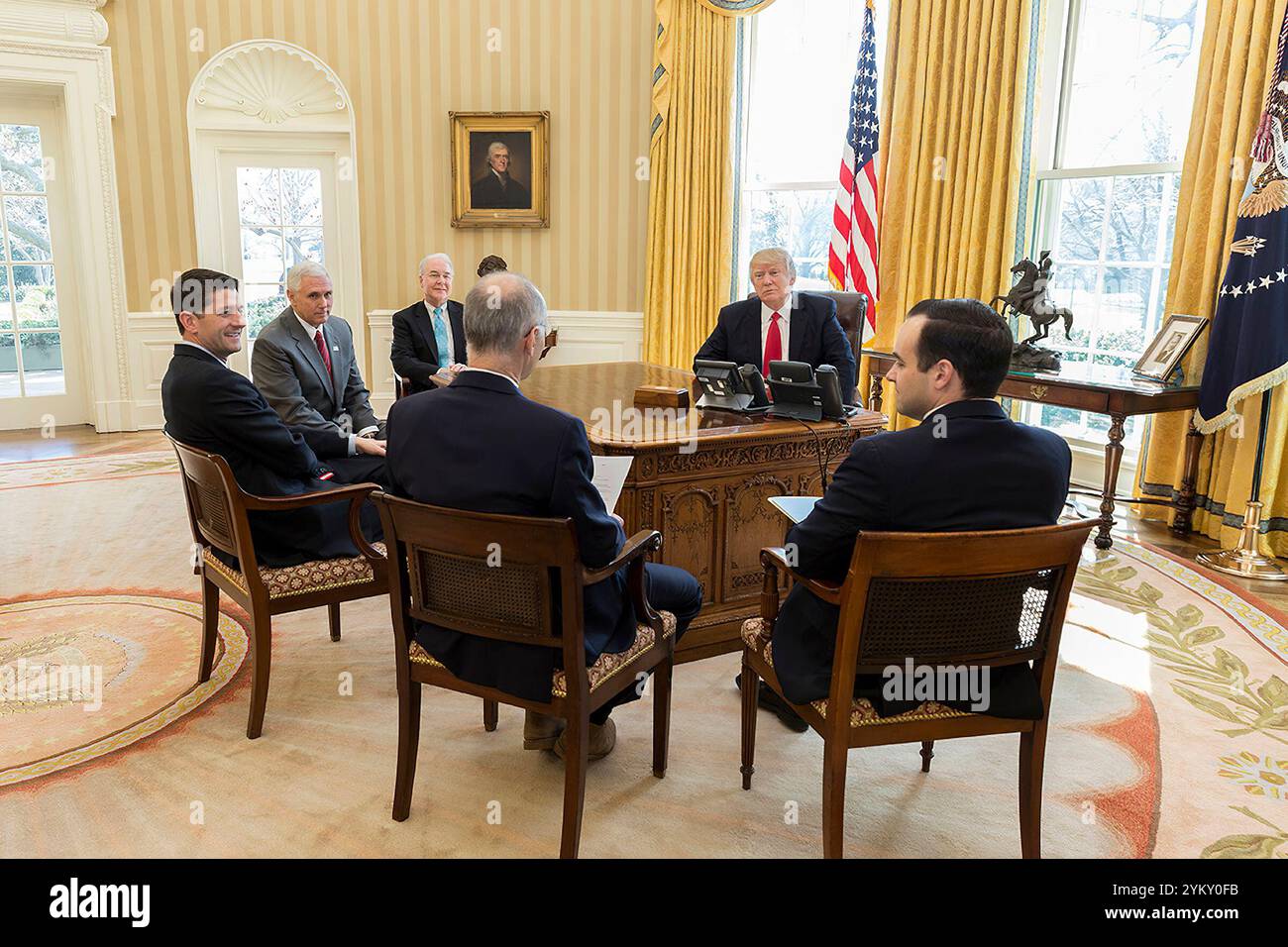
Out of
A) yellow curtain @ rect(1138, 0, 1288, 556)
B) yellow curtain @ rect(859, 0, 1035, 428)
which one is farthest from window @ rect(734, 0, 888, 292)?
yellow curtain @ rect(1138, 0, 1288, 556)

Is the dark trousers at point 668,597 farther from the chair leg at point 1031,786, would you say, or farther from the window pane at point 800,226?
the window pane at point 800,226

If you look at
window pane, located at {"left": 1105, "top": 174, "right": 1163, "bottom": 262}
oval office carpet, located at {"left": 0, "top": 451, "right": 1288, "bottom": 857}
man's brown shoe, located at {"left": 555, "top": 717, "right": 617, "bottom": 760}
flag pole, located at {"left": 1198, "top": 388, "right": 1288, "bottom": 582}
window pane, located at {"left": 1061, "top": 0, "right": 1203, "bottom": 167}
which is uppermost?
window pane, located at {"left": 1061, "top": 0, "right": 1203, "bottom": 167}

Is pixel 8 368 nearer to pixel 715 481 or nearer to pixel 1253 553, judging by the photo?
pixel 715 481

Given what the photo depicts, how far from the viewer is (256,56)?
780 centimetres

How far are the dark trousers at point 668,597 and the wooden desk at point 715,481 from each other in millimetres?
460

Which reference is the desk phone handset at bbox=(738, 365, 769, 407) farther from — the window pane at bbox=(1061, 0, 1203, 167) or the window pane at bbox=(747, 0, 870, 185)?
the window pane at bbox=(747, 0, 870, 185)

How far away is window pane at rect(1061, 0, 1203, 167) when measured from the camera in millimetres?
5414

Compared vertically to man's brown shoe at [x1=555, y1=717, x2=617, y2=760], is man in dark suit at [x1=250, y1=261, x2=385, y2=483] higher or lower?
higher

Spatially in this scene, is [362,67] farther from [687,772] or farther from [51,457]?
[687,772]

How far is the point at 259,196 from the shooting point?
26.7 feet

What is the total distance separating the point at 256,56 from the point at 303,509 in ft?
20.2

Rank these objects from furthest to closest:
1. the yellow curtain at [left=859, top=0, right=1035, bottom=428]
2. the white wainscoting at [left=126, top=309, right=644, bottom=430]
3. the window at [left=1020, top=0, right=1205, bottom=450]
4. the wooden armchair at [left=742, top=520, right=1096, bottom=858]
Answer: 1. the white wainscoting at [left=126, top=309, right=644, bottom=430]
2. the yellow curtain at [left=859, top=0, right=1035, bottom=428]
3. the window at [left=1020, top=0, right=1205, bottom=450]
4. the wooden armchair at [left=742, top=520, right=1096, bottom=858]

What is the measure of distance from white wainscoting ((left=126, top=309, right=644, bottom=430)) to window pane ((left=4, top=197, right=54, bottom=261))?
3.33ft

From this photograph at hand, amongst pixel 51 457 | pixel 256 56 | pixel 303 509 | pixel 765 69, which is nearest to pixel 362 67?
pixel 256 56
